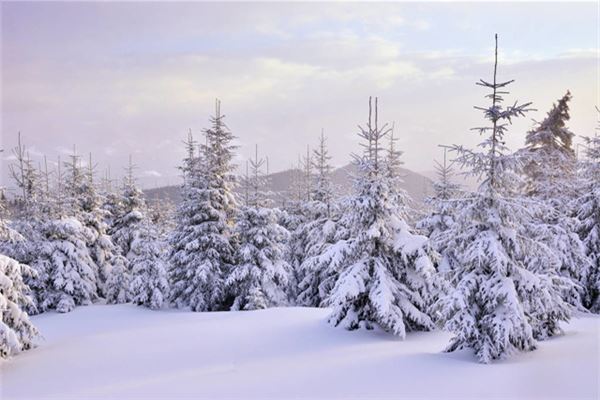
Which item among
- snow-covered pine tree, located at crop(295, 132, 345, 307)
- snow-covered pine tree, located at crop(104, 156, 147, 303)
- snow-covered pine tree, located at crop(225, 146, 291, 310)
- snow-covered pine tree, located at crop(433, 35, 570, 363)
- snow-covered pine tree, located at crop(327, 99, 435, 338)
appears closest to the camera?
snow-covered pine tree, located at crop(433, 35, 570, 363)

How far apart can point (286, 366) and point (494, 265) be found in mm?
5800

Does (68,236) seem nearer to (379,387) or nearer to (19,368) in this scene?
(19,368)

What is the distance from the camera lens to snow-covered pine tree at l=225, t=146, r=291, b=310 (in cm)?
2209

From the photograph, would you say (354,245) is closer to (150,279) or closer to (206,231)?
(206,231)

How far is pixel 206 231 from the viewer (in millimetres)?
23516

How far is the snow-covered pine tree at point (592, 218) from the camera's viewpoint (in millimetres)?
21000

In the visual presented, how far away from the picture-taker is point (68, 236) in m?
25.9

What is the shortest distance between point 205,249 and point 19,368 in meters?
12.8

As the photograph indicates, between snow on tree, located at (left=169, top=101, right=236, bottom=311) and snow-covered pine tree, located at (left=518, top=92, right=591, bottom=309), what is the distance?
52.2 feet

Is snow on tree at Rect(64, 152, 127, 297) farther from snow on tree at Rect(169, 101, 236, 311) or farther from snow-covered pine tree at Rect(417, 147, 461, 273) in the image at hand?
snow-covered pine tree at Rect(417, 147, 461, 273)

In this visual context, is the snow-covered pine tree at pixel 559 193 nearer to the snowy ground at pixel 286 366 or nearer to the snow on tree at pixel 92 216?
the snowy ground at pixel 286 366

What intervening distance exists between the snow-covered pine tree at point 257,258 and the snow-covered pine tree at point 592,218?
52.5 feet

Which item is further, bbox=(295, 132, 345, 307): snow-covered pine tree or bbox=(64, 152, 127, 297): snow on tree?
bbox=(64, 152, 127, 297): snow on tree

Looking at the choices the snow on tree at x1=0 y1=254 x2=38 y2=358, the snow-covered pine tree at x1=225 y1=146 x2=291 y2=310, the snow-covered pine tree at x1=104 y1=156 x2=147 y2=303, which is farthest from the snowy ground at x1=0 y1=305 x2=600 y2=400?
the snow-covered pine tree at x1=104 y1=156 x2=147 y2=303
